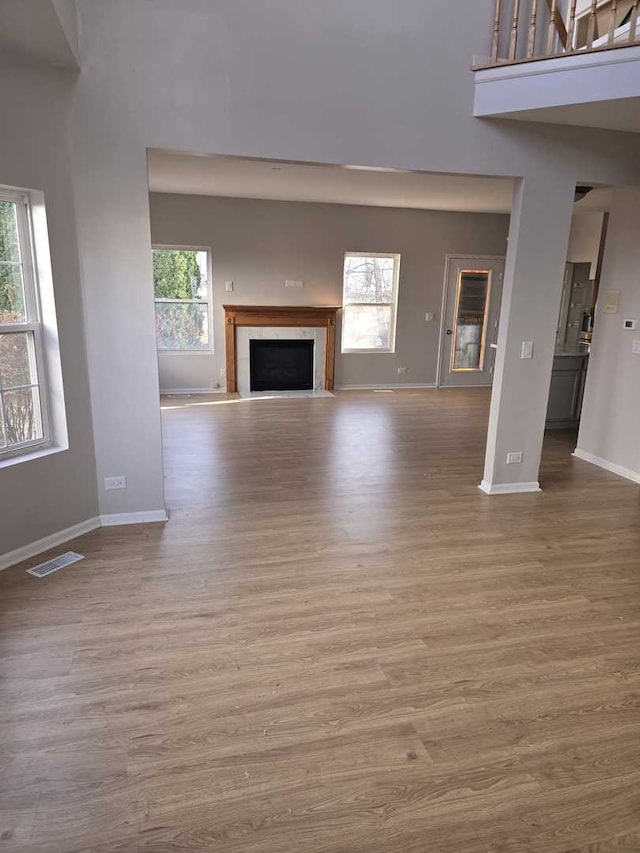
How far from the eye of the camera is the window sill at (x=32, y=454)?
9.98 ft

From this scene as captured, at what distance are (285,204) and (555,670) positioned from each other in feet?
23.0

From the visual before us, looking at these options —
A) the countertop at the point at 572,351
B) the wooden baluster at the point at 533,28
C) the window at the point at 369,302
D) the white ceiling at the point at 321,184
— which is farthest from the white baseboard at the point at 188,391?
the wooden baluster at the point at 533,28

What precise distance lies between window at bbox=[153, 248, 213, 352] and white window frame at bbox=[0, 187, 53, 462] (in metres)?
4.55

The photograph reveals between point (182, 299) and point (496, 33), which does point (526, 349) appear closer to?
point (496, 33)

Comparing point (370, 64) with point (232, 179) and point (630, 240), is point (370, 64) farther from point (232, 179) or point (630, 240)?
point (232, 179)

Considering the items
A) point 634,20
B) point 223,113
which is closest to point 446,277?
point 634,20

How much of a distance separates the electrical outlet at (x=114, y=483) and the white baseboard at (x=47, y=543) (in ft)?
0.71

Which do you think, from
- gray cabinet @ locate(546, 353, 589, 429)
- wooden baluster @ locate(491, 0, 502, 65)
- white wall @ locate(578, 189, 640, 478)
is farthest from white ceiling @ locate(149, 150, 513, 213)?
gray cabinet @ locate(546, 353, 589, 429)

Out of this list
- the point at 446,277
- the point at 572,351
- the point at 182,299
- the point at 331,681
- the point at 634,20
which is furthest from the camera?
the point at 446,277

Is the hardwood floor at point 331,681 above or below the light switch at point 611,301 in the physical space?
below

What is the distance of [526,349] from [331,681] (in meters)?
2.91

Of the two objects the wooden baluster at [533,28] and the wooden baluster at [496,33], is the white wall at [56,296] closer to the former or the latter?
the wooden baluster at [496,33]

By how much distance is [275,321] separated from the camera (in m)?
7.95

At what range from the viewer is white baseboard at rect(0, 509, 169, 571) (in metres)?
3.11
